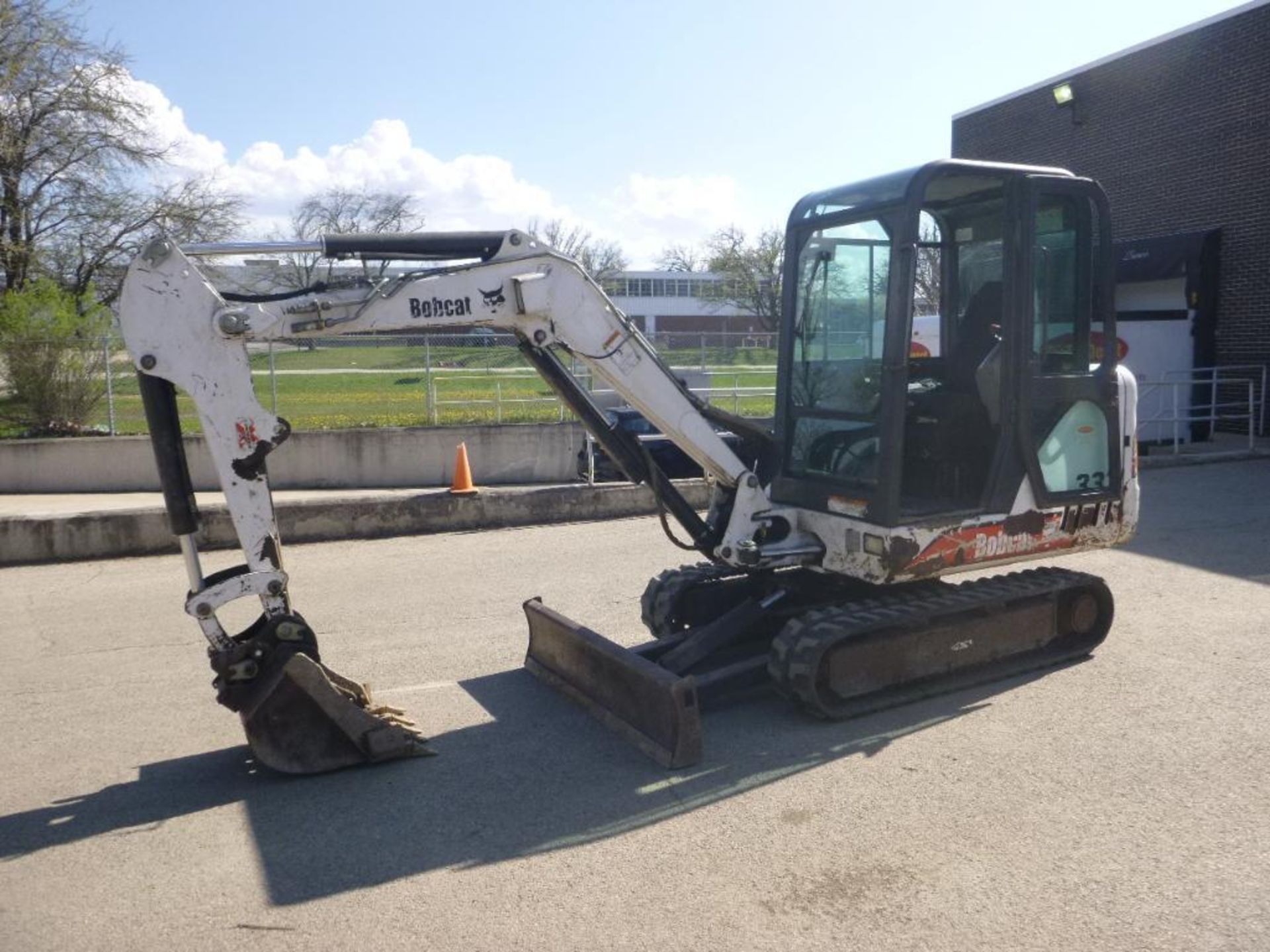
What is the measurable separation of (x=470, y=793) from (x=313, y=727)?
2.90ft

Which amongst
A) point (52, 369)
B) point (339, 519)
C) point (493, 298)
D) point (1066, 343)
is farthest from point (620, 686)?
point (52, 369)

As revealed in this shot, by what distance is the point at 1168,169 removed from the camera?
21.6m

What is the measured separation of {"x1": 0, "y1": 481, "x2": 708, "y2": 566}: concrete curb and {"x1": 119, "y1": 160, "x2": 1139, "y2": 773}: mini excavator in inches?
152

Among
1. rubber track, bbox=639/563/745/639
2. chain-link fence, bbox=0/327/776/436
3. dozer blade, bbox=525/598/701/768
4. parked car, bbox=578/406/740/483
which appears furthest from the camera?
chain-link fence, bbox=0/327/776/436

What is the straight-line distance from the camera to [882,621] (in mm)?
6000

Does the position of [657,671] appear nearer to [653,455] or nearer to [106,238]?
[653,455]

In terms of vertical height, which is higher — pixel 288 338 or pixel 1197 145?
pixel 1197 145

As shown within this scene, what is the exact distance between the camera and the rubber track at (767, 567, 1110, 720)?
5.78 m

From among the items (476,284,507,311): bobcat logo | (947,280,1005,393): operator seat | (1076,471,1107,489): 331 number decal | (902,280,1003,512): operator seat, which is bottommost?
(1076,471,1107,489): 331 number decal

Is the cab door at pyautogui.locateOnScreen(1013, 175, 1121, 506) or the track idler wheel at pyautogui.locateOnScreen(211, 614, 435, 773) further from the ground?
the cab door at pyautogui.locateOnScreen(1013, 175, 1121, 506)

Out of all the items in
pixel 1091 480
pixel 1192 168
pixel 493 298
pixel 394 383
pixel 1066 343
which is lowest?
pixel 1091 480

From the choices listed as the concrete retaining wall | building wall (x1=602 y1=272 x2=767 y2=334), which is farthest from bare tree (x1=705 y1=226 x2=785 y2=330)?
the concrete retaining wall

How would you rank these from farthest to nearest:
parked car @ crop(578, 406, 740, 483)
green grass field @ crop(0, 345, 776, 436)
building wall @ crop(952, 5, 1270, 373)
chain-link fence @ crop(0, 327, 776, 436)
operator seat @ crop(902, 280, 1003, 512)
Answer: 1. building wall @ crop(952, 5, 1270, 373)
2. green grass field @ crop(0, 345, 776, 436)
3. chain-link fence @ crop(0, 327, 776, 436)
4. parked car @ crop(578, 406, 740, 483)
5. operator seat @ crop(902, 280, 1003, 512)

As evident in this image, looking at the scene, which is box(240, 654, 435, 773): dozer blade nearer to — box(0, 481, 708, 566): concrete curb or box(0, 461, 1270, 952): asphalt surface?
box(0, 461, 1270, 952): asphalt surface
